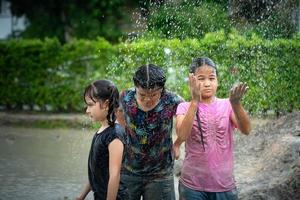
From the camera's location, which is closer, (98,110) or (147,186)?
(98,110)

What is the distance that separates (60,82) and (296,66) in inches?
205

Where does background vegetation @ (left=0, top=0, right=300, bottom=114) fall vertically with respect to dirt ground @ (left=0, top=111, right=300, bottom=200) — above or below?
above

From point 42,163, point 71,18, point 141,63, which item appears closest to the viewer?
point 42,163

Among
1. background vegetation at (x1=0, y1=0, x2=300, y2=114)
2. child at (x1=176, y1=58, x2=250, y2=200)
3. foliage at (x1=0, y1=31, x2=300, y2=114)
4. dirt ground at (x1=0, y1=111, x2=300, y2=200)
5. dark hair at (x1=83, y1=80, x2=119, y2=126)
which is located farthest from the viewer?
foliage at (x1=0, y1=31, x2=300, y2=114)

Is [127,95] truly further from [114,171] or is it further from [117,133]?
[114,171]

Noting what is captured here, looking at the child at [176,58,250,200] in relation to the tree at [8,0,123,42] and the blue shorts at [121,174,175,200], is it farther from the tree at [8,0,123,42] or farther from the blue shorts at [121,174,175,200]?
the tree at [8,0,123,42]

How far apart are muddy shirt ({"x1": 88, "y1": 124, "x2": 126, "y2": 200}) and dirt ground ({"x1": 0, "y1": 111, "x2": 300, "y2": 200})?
1.92 m

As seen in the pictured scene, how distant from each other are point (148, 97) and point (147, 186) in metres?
0.53

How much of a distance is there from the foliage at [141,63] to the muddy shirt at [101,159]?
639cm

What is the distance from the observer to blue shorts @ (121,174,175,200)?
12.8 feet

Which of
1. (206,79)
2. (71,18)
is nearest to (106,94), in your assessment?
(206,79)

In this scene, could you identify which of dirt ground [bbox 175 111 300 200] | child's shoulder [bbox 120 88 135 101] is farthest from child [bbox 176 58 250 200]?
dirt ground [bbox 175 111 300 200]

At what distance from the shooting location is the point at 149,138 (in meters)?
3.87

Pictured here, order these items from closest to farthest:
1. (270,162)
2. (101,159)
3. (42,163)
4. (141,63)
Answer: (101,159)
(270,162)
(42,163)
(141,63)
